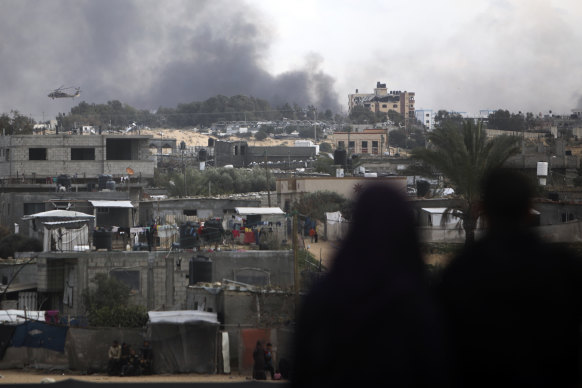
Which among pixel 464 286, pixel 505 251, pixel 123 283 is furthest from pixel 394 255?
pixel 123 283

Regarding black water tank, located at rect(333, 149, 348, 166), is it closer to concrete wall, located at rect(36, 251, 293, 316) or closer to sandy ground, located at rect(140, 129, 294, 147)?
concrete wall, located at rect(36, 251, 293, 316)

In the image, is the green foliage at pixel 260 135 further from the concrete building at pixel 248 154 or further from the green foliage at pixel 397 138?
the concrete building at pixel 248 154

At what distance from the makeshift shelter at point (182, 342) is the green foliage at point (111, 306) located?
1.41m

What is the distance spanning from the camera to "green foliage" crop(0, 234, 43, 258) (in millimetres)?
26422

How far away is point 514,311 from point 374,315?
0.78m

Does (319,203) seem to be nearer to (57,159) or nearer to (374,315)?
(57,159)

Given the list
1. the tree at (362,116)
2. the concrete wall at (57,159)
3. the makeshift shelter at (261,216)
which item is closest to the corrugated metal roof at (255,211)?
the makeshift shelter at (261,216)

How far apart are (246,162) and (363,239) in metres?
66.1

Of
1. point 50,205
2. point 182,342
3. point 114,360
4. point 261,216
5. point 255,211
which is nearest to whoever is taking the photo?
point 114,360

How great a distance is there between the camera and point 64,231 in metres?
22.2

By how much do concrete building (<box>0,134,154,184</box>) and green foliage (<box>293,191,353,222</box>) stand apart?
36.3 ft

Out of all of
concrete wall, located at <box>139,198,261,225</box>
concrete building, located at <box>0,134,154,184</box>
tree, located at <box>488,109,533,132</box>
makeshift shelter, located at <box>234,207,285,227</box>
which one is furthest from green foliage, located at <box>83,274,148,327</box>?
tree, located at <box>488,109,533,132</box>

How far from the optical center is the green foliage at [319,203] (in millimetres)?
32438

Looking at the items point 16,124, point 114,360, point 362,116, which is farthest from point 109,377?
point 362,116
